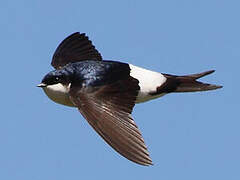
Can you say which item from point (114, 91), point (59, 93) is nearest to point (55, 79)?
point (59, 93)

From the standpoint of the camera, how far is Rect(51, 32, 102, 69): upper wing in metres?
7.89

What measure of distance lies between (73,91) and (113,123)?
1.77 feet

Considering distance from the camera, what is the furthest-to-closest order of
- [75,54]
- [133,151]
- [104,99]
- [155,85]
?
1. [75,54]
2. [155,85]
3. [104,99]
4. [133,151]

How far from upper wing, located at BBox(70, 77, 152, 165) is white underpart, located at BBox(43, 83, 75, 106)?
0.07 meters

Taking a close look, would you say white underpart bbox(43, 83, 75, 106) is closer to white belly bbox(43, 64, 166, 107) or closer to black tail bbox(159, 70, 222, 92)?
white belly bbox(43, 64, 166, 107)

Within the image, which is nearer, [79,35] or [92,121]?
[92,121]

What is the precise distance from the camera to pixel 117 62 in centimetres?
711

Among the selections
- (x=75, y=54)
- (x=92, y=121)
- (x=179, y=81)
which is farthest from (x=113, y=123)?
(x=75, y=54)

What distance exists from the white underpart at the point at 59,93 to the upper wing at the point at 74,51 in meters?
0.94

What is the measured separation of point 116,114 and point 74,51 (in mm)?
1661

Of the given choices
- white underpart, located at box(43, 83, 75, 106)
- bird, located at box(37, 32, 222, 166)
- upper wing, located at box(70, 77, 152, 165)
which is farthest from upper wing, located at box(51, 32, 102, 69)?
upper wing, located at box(70, 77, 152, 165)

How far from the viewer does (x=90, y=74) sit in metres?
6.89

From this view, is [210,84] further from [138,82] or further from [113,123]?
[113,123]

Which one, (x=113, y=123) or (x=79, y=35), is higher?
(x=79, y=35)
